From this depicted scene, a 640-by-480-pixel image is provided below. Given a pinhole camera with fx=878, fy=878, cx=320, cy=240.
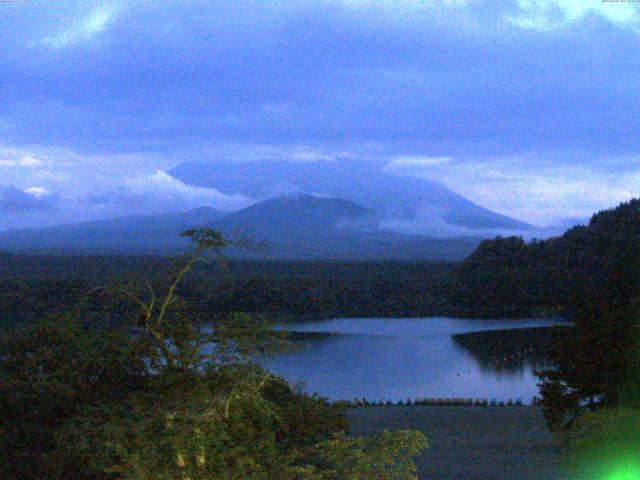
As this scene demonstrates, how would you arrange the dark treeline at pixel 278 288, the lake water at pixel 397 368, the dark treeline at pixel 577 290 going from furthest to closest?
the dark treeline at pixel 278 288 → the lake water at pixel 397 368 → the dark treeline at pixel 577 290

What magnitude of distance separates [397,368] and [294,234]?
11790cm

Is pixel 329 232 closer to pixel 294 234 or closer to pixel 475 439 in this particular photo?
pixel 294 234

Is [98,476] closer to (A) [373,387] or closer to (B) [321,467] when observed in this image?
(B) [321,467]

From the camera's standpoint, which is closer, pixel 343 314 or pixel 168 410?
pixel 168 410

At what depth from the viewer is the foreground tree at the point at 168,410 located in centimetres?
709

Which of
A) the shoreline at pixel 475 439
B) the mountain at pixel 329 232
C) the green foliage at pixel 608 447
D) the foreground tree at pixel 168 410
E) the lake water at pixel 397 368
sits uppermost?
the mountain at pixel 329 232

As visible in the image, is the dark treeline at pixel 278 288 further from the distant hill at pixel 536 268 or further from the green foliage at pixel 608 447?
the green foliage at pixel 608 447

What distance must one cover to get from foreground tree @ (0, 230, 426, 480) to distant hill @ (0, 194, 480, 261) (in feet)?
324

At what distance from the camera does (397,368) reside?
26.6 m

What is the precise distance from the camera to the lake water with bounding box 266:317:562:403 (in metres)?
22.5

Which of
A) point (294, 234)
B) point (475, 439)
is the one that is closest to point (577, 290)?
point (475, 439)

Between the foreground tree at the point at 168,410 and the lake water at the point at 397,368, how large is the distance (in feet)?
27.9

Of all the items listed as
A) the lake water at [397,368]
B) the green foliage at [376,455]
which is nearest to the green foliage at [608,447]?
the green foliage at [376,455]

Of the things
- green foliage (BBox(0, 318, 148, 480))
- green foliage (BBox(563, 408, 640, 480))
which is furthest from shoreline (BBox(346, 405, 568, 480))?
green foliage (BBox(0, 318, 148, 480))
